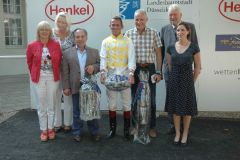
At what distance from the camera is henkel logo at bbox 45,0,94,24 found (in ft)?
18.9

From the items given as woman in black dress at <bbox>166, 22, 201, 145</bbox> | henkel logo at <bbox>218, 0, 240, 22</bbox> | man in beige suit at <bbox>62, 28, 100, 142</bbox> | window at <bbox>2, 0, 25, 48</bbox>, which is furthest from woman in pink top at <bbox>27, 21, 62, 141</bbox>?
window at <bbox>2, 0, 25, 48</bbox>

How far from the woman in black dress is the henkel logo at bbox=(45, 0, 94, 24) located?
2006 millimetres

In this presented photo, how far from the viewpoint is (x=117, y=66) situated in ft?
14.1

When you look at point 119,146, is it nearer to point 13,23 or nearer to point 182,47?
point 182,47

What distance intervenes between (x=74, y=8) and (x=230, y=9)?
2566 millimetres

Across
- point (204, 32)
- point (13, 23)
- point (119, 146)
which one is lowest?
point (119, 146)

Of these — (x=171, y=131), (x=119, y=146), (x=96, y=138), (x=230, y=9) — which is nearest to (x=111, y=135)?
(x=96, y=138)

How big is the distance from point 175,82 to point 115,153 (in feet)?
3.75

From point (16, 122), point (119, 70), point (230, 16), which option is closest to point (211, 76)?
point (230, 16)

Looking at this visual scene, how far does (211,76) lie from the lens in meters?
5.71

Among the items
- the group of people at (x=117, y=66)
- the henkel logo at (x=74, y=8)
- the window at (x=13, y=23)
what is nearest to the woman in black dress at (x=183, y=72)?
the group of people at (x=117, y=66)

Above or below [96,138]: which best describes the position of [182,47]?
above

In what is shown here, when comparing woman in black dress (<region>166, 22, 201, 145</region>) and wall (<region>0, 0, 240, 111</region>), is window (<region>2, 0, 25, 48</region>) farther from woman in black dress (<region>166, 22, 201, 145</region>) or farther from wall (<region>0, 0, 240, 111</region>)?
woman in black dress (<region>166, 22, 201, 145</region>)

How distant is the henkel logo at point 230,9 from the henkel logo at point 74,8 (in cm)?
213
